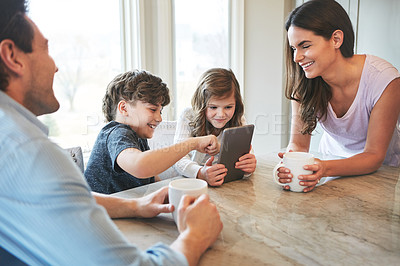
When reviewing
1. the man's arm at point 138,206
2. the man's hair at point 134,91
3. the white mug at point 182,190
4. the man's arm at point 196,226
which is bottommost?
the man's arm at point 138,206

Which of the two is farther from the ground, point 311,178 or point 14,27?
point 14,27

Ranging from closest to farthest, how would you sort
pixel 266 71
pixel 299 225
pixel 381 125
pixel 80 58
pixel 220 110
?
pixel 299 225 → pixel 381 125 → pixel 220 110 → pixel 80 58 → pixel 266 71

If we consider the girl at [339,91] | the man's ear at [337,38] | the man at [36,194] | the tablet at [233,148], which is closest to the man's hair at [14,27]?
the man at [36,194]

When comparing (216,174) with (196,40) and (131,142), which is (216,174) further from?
(196,40)

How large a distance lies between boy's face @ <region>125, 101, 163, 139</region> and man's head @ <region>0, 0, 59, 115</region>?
2.64 feet

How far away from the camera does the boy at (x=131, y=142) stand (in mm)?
1245

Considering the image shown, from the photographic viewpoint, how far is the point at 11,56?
63 cm

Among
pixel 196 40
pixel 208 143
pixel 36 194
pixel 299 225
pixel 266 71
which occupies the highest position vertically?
pixel 196 40

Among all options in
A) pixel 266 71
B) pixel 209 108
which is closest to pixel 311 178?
pixel 209 108

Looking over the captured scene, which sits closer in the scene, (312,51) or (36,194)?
(36,194)

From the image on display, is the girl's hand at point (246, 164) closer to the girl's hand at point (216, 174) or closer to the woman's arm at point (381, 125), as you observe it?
the girl's hand at point (216, 174)

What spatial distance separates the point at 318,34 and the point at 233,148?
63 centimetres

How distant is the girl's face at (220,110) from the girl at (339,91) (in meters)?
0.30

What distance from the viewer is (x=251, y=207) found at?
1043 mm
